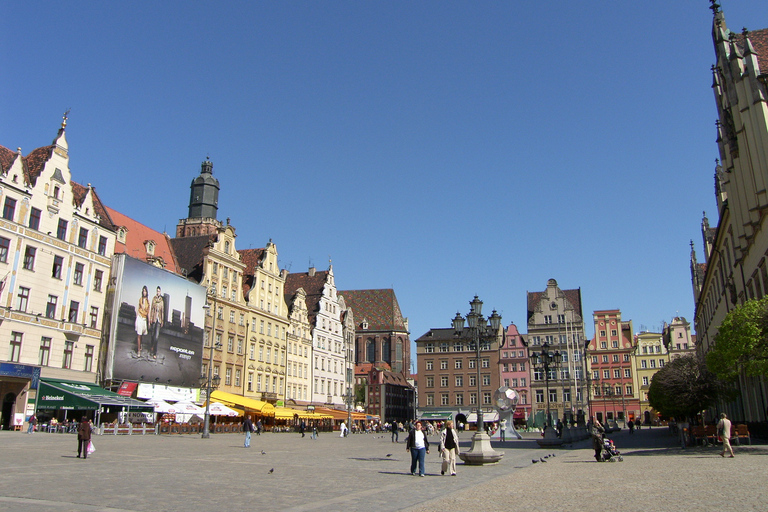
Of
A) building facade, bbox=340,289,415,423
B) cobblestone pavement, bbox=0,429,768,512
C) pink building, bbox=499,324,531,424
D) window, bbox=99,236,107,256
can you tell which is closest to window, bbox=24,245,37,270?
window, bbox=99,236,107,256

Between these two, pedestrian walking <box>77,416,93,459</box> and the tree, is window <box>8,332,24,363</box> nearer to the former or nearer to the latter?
pedestrian walking <box>77,416,93,459</box>

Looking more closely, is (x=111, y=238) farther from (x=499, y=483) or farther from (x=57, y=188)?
(x=499, y=483)

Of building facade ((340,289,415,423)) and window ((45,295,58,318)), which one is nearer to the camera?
window ((45,295,58,318))

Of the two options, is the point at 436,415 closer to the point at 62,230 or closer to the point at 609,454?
the point at 62,230

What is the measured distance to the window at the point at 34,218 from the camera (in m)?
41.6

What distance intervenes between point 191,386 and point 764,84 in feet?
159

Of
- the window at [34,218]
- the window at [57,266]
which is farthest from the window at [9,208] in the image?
the window at [57,266]

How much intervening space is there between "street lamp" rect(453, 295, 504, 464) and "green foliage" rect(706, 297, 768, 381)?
8.37 meters

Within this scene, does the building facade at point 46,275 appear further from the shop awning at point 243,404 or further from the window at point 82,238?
the shop awning at point 243,404

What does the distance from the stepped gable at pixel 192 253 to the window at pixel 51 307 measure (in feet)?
56.7

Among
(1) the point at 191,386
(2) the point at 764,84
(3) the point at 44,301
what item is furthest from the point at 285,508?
(1) the point at 191,386

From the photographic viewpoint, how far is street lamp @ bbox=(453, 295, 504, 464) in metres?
22.0

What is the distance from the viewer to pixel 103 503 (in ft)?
35.9

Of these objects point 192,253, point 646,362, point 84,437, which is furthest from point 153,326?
point 646,362
